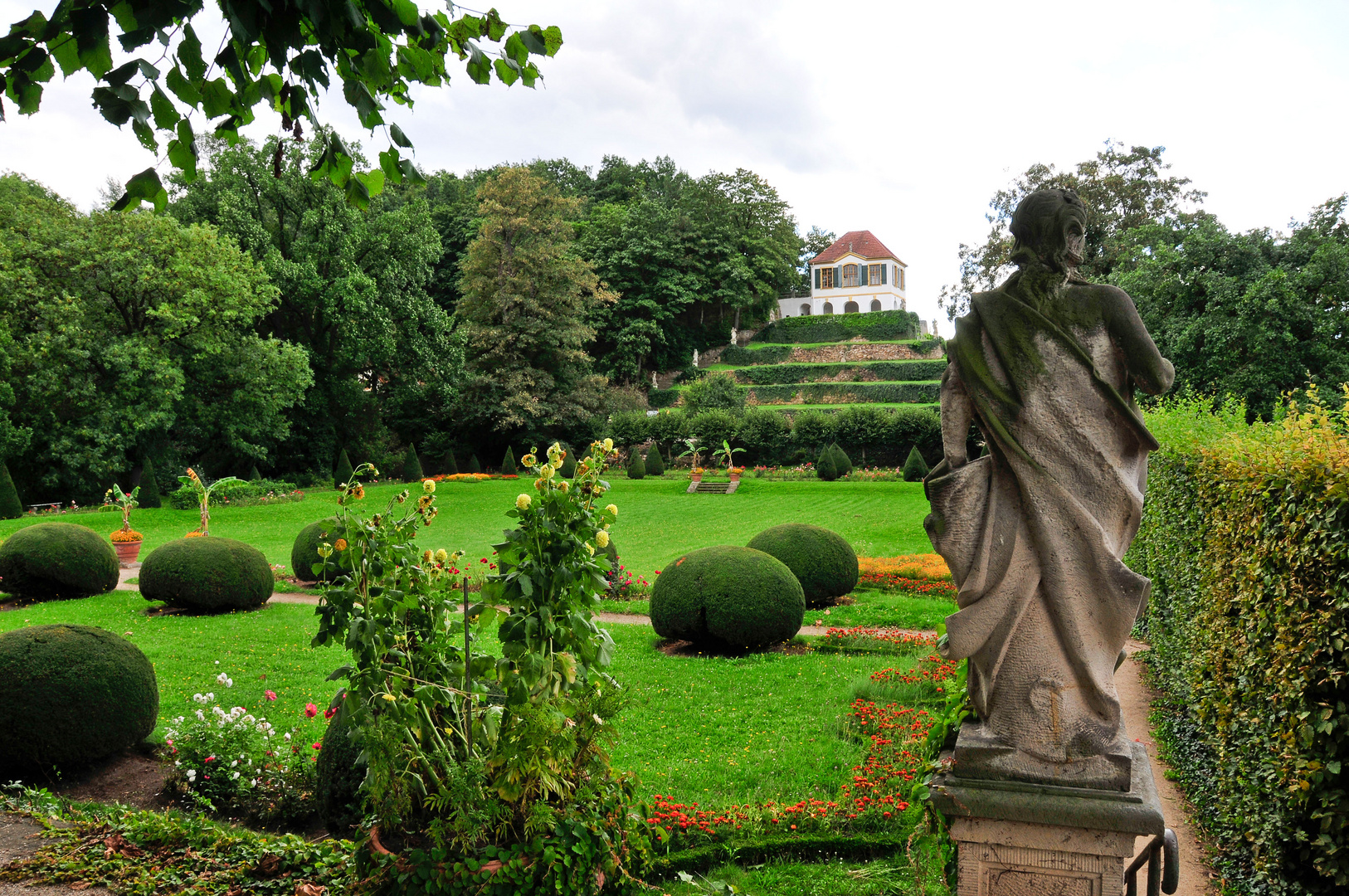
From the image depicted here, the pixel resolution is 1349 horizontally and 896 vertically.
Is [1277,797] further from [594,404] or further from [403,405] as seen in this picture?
[403,405]

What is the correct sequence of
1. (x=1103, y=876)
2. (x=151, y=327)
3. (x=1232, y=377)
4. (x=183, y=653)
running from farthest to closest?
1. (x=151, y=327)
2. (x=1232, y=377)
3. (x=183, y=653)
4. (x=1103, y=876)

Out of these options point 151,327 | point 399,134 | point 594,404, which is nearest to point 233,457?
point 151,327

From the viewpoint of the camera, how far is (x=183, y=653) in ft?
34.8

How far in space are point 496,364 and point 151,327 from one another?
13.3m

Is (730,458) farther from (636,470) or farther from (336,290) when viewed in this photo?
(336,290)

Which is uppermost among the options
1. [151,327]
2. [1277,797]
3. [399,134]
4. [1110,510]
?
[151,327]

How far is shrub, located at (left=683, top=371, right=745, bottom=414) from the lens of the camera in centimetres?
3500

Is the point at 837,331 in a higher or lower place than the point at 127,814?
higher

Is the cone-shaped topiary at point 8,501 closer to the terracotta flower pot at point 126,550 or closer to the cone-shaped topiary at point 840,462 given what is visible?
the terracotta flower pot at point 126,550

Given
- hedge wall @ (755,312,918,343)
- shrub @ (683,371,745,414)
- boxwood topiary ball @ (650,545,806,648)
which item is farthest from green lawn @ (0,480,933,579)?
hedge wall @ (755,312,918,343)

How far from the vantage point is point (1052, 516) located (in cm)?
284

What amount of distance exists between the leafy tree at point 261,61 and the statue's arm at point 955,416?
211 cm

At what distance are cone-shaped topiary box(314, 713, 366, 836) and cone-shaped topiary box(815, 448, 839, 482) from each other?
2540 cm

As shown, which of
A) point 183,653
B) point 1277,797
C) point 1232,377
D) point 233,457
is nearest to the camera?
point 1277,797
